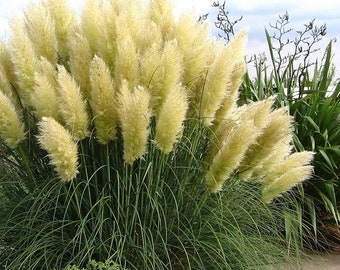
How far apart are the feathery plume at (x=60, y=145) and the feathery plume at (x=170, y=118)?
0.42m

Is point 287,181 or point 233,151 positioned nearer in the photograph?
point 233,151

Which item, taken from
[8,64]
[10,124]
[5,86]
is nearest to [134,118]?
[10,124]

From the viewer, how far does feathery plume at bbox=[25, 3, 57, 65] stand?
11.2 feet

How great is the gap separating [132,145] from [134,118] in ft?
0.51

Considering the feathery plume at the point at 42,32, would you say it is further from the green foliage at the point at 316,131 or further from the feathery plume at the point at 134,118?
the green foliage at the point at 316,131

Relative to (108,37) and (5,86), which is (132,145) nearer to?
(108,37)

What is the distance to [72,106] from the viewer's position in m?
2.99

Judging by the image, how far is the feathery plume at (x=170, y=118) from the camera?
113 inches

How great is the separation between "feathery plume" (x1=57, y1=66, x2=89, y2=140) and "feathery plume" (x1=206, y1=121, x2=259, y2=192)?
68 cm

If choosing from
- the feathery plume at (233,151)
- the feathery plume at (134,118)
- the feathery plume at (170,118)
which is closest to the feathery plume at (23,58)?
the feathery plume at (134,118)

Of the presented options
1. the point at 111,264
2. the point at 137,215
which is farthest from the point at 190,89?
A: the point at 111,264

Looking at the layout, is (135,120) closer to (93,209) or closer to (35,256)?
(93,209)

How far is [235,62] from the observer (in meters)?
3.62

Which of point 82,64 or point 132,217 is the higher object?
point 82,64
